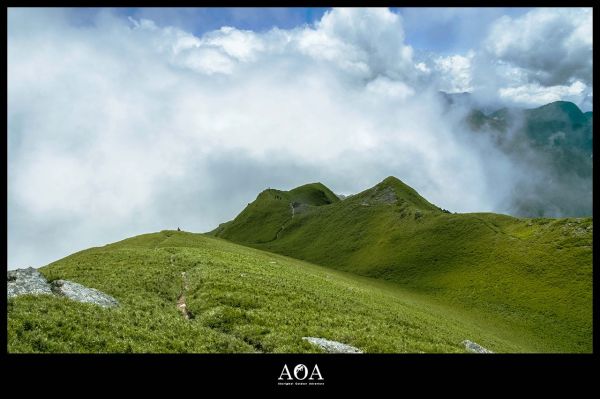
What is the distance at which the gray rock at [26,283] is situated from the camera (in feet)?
71.5

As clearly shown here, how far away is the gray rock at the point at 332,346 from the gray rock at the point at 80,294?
39.2ft

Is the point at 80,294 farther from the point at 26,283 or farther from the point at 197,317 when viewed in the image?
the point at 197,317

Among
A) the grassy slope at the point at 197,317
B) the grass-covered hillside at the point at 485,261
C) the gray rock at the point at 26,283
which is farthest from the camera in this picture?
the grass-covered hillside at the point at 485,261

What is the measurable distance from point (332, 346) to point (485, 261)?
306ft

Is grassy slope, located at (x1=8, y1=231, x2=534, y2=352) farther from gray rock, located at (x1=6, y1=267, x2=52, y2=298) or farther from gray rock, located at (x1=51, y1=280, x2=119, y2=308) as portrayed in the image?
gray rock, located at (x1=6, y1=267, x2=52, y2=298)

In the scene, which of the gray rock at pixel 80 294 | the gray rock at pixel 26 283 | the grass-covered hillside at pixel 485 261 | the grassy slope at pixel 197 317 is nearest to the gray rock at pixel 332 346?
the grassy slope at pixel 197 317

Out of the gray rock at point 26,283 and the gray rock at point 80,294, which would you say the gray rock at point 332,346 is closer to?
the gray rock at point 80,294

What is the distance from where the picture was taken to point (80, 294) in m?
23.2

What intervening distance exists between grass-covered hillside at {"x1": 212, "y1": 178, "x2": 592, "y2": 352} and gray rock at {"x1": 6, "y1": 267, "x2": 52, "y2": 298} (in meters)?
66.5
